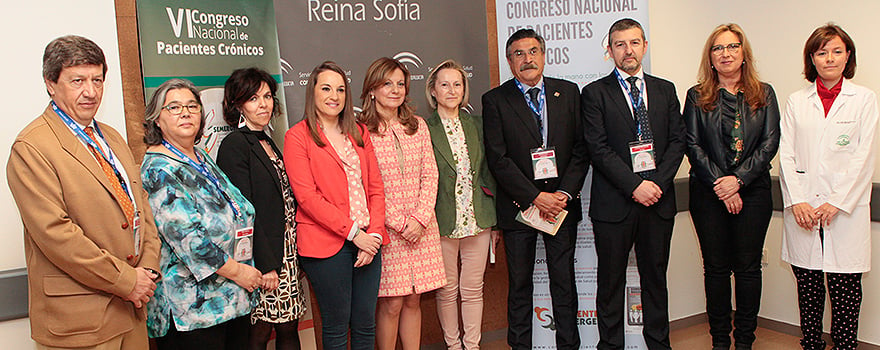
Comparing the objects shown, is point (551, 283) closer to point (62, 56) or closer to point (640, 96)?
point (640, 96)

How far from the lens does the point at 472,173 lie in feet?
11.7

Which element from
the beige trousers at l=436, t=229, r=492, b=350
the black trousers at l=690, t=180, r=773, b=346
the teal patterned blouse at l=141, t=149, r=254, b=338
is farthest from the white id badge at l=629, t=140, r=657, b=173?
the teal patterned blouse at l=141, t=149, r=254, b=338

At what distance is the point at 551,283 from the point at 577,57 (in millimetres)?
1377

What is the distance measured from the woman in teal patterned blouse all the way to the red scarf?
9.76 ft

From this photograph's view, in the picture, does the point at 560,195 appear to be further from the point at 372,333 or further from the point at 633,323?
→ the point at 372,333

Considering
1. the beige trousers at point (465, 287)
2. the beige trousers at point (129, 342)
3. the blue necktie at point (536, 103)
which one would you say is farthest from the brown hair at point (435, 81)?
the beige trousers at point (129, 342)

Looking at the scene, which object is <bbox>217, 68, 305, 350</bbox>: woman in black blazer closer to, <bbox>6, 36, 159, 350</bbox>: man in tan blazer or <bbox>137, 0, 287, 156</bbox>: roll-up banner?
<bbox>137, 0, 287, 156</bbox>: roll-up banner

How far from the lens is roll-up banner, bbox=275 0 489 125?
3.53 m

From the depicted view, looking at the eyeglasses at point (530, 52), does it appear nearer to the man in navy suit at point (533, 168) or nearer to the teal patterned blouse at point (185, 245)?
the man in navy suit at point (533, 168)

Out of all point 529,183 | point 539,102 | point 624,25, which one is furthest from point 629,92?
point 529,183

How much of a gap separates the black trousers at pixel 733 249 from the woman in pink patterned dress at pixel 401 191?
1.51 meters

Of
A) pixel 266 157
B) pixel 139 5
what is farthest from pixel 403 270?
pixel 139 5

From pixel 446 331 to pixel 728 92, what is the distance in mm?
2046

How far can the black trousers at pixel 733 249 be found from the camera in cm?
350
